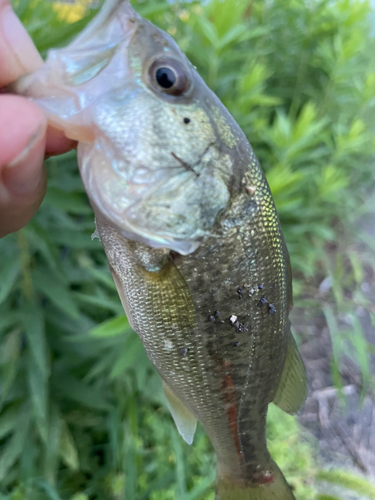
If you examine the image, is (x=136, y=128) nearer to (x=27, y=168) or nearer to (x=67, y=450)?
(x=27, y=168)

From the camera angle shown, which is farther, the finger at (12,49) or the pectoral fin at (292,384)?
the pectoral fin at (292,384)

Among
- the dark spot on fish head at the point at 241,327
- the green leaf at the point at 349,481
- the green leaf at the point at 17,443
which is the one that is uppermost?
the dark spot on fish head at the point at 241,327

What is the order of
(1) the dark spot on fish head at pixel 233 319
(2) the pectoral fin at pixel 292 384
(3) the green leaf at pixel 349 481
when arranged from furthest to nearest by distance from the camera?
(3) the green leaf at pixel 349 481 < (2) the pectoral fin at pixel 292 384 < (1) the dark spot on fish head at pixel 233 319

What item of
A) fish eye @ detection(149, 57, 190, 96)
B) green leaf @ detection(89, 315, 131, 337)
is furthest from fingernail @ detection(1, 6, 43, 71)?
green leaf @ detection(89, 315, 131, 337)

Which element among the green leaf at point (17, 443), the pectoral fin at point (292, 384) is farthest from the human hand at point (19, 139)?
the green leaf at point (17, 443)

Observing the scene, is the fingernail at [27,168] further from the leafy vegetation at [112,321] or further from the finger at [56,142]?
the leafy vegetation at [112,321]
